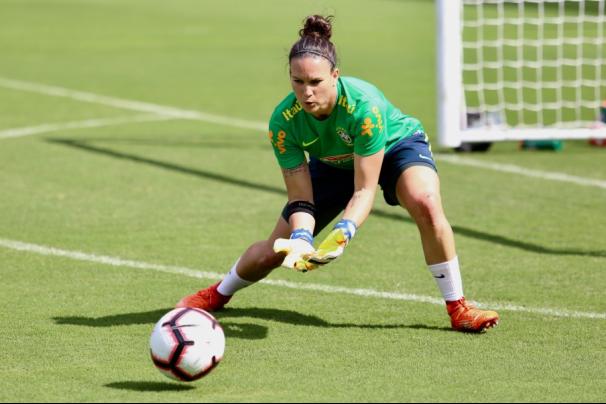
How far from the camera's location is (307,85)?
649cm

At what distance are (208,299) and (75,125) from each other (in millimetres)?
7820

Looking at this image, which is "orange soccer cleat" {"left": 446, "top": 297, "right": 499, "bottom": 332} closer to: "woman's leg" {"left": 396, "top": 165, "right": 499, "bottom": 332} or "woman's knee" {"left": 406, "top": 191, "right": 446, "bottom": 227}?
"woman's leg" {"left": 396, "top": 165, "right": 499, "bottom": 332}

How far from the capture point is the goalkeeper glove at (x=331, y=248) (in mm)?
6285

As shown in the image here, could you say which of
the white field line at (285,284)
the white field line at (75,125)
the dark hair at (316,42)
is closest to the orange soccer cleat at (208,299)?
the white field line at (285,284)

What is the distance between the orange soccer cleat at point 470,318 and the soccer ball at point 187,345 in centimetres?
162

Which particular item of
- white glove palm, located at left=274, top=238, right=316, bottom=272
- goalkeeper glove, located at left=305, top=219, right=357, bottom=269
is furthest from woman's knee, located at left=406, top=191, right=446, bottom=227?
white glove palm, located at left=274, top=238, right=316, bottom=272

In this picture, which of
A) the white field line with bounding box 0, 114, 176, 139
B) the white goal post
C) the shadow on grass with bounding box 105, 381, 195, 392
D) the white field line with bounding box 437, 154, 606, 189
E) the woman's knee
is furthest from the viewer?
the white field line with bounding box 0, 114, 176, 139

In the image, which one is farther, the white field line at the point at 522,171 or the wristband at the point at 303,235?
the white field line at the point at 522,171

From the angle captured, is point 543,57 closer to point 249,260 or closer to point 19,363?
point 249,260

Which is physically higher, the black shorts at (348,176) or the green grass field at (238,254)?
the black shorts at (348,176)

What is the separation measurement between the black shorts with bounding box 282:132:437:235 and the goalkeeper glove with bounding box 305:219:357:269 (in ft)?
2.51

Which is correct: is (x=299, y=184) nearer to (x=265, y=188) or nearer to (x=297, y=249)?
(x=297, y=249)

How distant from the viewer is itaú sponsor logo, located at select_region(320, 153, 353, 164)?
274 inches

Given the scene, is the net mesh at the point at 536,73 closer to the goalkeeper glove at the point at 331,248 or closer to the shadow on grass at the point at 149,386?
the goalkeeper glove at the point at 331,248
